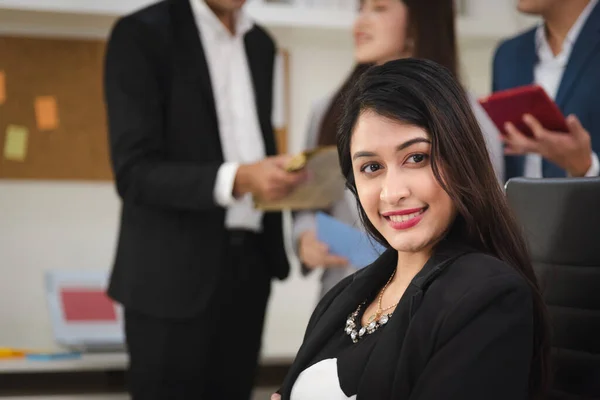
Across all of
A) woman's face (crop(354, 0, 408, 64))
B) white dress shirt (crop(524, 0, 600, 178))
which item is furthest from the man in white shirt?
woman's face (crop(354, 0, 408, 64))

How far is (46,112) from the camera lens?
3223 mm

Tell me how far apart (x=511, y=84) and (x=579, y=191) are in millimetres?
1133

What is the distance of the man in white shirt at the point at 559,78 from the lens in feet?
6.42

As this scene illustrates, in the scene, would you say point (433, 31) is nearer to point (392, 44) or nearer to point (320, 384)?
point (392, 44)

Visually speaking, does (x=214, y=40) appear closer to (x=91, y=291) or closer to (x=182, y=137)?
(x=182, y=137)

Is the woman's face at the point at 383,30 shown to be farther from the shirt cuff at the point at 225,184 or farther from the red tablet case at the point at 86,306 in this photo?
the red tablet case at the point at 86,306

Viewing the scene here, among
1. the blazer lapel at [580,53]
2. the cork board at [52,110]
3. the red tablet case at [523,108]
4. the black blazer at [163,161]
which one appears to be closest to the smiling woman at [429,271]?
the red tablet case at [523,108]

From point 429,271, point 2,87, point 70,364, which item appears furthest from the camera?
point 2,87

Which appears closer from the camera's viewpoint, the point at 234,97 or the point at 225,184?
the point at 225,184

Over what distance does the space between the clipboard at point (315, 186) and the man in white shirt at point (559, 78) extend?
438mm

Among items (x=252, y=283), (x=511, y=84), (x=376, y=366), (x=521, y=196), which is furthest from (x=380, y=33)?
(x=376, y=366)

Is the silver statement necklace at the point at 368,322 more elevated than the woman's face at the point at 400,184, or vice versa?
the woman's face at the point at 400,184

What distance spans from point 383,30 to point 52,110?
5.21 ft

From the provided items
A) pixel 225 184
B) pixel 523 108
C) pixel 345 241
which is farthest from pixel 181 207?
pixel 523 108
